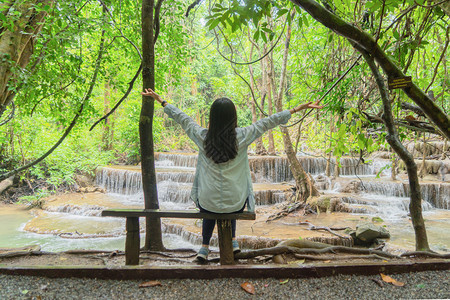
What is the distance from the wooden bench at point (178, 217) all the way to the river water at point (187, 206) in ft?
9.31

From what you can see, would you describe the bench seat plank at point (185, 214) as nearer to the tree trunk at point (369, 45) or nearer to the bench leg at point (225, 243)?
the bench leg at point (225, 243)

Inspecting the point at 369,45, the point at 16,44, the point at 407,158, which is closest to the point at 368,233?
the point at 407,158

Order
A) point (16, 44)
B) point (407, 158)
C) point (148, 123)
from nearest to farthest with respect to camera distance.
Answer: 1. point (407, 158)
2. point (16, 44)
3. point (148, 123)

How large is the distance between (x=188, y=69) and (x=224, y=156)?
11736mm

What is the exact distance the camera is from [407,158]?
9.34ft

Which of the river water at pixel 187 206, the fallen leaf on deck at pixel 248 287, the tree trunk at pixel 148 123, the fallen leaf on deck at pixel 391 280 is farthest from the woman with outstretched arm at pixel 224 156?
the river water at pixel 187 206

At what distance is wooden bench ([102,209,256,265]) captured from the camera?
2.54m

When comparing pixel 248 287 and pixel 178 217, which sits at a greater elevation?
pixel 178 217

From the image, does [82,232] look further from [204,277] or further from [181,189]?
[204,277]

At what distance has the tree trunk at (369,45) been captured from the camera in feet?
7.63

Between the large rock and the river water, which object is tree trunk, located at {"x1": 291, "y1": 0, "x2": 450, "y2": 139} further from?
the large rock

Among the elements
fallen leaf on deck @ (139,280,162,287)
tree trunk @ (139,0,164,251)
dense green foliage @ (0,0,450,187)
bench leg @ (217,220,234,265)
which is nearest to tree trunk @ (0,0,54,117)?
dense green foliage @ (0,0,450,187)

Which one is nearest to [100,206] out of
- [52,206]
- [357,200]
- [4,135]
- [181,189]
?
[52,206]

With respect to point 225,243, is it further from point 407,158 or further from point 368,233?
point 368,233
